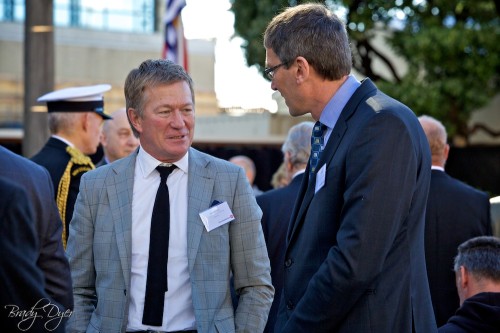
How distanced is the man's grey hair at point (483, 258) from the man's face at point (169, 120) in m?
1.90

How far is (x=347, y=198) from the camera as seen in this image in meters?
3.14

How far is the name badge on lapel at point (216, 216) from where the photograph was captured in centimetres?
381

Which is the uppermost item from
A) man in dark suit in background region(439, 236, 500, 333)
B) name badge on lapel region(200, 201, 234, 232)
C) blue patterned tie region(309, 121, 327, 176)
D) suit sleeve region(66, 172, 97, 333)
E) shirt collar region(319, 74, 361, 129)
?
shirt collar region(319, 74, 361, 129)

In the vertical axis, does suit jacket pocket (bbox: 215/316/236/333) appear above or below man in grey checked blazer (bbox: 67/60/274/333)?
below

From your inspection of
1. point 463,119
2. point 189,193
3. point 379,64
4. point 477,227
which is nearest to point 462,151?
point 463,119

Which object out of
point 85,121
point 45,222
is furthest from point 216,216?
point 85,121

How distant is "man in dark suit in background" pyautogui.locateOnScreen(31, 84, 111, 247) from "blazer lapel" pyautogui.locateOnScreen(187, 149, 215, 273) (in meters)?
1.86

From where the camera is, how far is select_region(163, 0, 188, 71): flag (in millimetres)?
11688

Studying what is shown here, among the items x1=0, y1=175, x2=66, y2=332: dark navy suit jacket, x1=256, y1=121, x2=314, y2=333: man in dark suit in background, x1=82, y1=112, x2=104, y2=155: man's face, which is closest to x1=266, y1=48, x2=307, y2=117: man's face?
x1=0, y1=175, x2=66, y2=332: dark navy suit jacket

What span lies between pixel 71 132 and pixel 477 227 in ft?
8.95

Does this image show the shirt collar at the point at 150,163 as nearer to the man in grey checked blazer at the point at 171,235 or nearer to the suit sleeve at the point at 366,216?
the man in grey checked blazer at the point at 171,235

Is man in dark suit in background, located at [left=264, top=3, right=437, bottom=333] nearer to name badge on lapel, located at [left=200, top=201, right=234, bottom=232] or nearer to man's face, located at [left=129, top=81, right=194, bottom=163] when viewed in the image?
name badge on lapel, located at [left=200, top=201, right=234, bottom=232]

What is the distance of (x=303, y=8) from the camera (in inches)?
135

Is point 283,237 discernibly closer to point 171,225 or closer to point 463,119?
point 171,225
